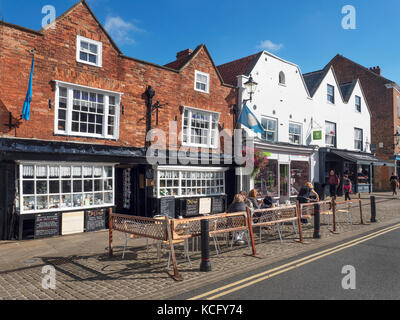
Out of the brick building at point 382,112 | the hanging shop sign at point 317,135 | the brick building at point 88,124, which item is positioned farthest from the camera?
the brick building at point 382,112

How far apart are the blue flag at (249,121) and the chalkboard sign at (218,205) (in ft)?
12.5

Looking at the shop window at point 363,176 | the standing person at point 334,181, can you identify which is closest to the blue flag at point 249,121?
the standing person at point 334,181

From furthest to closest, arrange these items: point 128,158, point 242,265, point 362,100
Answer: point 362,100 → point 128,158 → point 242,265

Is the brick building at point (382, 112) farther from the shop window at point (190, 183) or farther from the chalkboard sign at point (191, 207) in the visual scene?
the chalkboard sign at point (191, 207)

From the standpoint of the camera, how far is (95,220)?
10.7 metres

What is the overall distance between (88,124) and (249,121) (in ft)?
25.5

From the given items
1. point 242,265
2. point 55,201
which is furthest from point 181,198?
A: point 242,265

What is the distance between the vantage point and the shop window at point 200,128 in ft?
46.2

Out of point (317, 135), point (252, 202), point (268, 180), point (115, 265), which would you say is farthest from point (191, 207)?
point (317, 135)

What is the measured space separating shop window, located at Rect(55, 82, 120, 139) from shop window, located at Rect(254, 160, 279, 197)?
8.62m

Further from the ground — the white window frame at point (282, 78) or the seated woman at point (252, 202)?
the white window frame at point (282, 78)

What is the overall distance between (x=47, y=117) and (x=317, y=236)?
9208 millimetres
